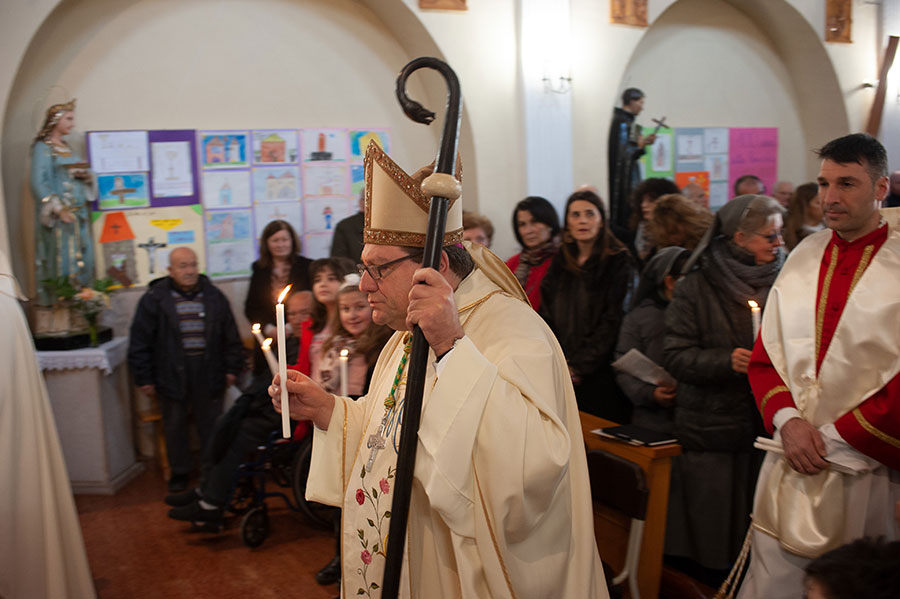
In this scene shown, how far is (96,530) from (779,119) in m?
8.26

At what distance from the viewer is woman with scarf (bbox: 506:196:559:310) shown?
4.38 meters

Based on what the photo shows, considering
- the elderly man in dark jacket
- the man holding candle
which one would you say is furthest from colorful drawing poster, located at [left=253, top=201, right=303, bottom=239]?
the man holding candle

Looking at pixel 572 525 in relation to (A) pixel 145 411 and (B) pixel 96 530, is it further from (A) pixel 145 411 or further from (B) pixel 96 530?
(A) pixel 145 411

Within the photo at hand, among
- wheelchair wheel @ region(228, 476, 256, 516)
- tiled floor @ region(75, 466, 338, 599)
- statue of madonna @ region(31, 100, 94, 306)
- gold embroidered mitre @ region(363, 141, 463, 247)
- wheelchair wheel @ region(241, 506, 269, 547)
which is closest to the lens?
gold embroidered mitre @ region(363, 141, 463, 247)

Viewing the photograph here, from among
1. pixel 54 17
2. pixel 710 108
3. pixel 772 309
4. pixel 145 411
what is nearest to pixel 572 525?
pixel 772 309

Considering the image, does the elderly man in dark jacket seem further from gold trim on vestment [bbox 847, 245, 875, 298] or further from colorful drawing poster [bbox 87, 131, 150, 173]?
gold trim on vestment [bbox 847, 245, 875, 298]

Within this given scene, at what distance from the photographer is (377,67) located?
→ 6.66 metres

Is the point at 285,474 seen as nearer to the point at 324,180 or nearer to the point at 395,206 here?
the point at 324,180

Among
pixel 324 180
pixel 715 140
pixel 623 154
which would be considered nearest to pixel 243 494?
pixel 324 180

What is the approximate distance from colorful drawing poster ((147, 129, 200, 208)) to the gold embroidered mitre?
4.79 m

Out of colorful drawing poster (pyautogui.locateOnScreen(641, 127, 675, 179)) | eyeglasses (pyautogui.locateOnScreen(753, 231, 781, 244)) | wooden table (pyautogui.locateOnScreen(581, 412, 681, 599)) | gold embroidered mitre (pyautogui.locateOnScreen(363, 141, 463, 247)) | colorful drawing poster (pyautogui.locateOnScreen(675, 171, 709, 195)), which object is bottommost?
wooden table (pyautogui.locateOnScreen(581, 412, 681, 599))

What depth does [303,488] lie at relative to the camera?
4.34 metres

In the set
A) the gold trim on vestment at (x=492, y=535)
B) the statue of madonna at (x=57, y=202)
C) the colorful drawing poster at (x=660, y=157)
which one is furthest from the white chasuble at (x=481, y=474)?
the colorful drawing poster at (x=660, y=157)

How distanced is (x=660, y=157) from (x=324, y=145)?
3784 mm
